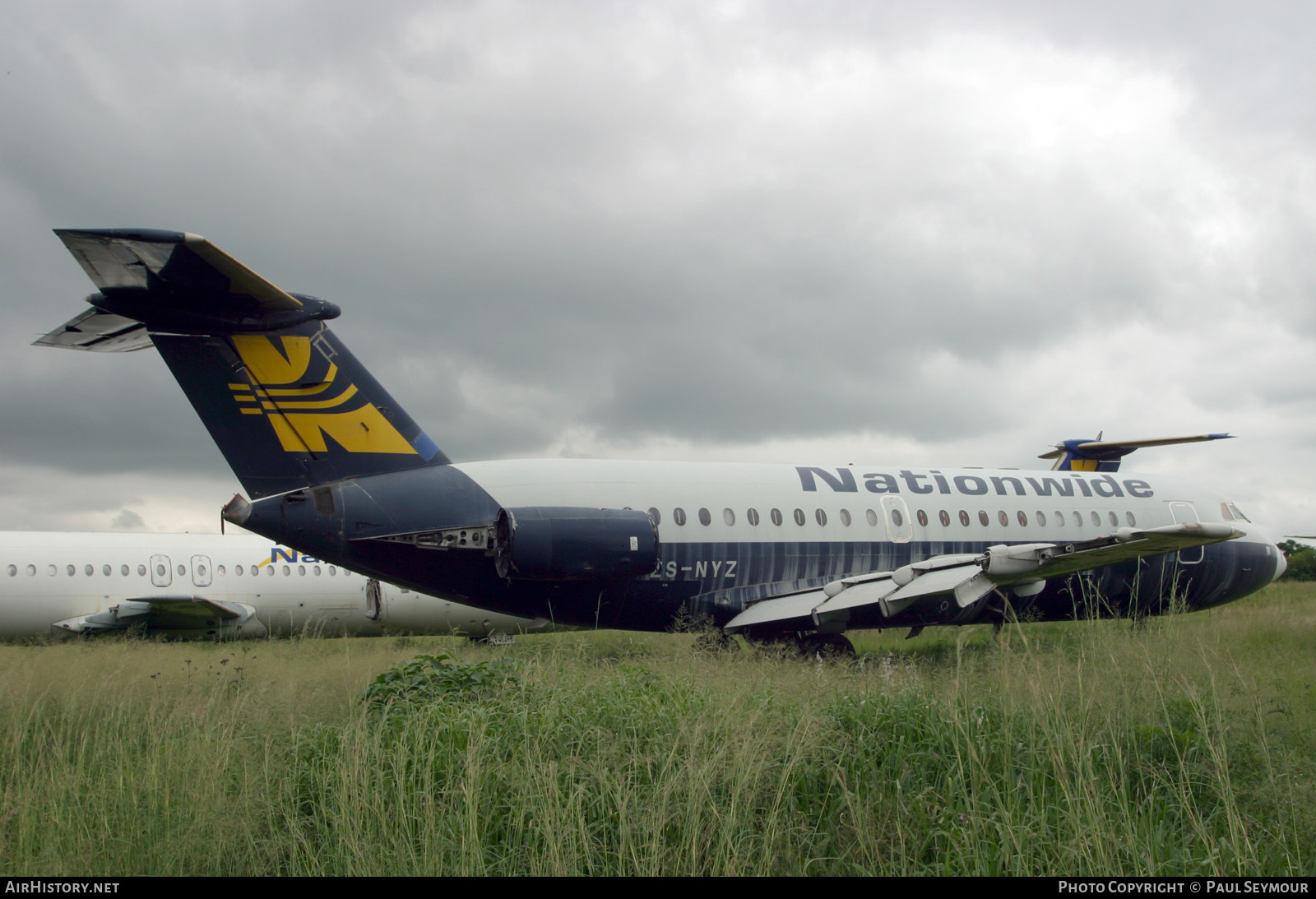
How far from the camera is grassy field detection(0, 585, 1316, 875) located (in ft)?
12.3

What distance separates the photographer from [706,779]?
3.97 meters

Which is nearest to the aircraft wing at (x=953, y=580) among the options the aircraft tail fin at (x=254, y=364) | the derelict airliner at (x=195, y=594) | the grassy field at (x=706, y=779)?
the grassy field at (x=706, y=779)

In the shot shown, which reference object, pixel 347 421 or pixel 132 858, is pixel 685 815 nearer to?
pixel 132 858

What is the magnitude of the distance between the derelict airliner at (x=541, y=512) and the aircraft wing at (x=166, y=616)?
954 centimetres

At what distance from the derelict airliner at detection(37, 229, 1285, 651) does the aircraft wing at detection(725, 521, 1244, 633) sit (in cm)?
4

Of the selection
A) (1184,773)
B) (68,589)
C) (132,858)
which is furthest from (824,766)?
(68,589)

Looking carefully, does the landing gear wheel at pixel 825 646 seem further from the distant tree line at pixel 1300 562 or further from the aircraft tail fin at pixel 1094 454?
the distant tree line at pixel 1300 562

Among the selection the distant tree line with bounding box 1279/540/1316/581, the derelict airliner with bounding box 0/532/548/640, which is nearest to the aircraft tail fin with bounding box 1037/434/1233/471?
the derelict airliner with bounding box 0/532/548/640

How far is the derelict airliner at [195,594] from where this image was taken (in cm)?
1688

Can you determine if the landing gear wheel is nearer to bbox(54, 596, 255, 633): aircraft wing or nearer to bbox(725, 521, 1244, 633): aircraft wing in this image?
bbox(725, 521, 1244, 633): aircraft wing

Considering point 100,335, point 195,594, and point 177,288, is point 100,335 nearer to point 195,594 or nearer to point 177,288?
point 177,288

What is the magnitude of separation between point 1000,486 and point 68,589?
19.0 m

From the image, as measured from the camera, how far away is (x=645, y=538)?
10.8 metres

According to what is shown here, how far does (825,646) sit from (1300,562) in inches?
→ 1427
